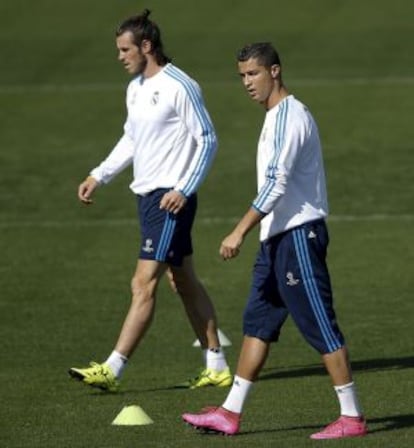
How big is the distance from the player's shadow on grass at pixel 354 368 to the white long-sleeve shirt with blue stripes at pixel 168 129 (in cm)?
173

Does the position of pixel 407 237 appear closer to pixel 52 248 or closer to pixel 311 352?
pixel 52 248

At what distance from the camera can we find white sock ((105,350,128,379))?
1163cm

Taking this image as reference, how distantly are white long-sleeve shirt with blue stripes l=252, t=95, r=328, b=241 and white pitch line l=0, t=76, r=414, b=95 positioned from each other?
19.3m

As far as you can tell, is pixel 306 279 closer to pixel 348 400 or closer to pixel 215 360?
pixel 348 400

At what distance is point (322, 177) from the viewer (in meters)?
9.88

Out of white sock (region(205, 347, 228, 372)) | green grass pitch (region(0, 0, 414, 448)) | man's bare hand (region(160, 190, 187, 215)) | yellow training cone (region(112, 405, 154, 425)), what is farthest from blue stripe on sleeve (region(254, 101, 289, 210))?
white sock (region(205, 347, 228, 372))

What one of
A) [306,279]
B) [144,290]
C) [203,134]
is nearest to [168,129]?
[203,134]

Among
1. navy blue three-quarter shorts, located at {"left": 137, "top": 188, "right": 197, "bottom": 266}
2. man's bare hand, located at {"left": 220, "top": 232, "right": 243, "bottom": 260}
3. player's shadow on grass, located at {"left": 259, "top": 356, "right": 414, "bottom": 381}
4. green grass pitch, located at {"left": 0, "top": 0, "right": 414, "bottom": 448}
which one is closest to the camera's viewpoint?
man's bare hand, located at {"left": 220, "top": 232, "right": 243, "bottom": 260}

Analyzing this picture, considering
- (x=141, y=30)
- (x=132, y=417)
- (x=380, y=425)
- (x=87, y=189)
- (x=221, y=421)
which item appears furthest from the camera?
(x=87, y=189)

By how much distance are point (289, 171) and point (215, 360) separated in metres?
2.86

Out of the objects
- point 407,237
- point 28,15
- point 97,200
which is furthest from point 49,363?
point 28,15

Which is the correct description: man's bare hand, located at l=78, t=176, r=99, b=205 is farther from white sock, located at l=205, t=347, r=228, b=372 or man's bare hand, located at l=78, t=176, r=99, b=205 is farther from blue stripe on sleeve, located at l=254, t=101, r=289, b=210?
blue stripe on sleeve, located at l=254, t=101, r=289, b=210

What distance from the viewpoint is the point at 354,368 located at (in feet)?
41.1

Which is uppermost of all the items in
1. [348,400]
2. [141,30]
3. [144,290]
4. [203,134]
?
[141,30]
